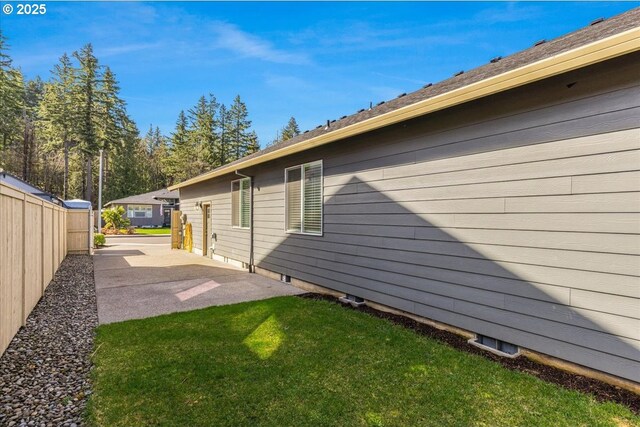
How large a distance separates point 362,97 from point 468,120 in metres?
12.9

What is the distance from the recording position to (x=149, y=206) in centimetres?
3281

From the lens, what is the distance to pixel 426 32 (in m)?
8.12

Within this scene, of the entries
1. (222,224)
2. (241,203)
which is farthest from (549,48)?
(222,224)

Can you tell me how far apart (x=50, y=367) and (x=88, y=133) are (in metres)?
34.1

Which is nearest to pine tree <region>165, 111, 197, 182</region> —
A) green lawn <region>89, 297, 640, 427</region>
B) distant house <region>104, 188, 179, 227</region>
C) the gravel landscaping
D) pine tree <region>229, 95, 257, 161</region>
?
distant house <region>104, 188, 179, 227</region>

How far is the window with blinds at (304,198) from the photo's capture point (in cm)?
602

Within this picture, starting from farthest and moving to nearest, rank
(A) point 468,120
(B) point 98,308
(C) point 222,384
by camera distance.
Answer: (B) point 98,308, (A) point 468,120, (C) point 222,384

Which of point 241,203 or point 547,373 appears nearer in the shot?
point 547,373

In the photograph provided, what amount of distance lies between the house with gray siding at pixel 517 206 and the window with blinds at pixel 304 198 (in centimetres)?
50

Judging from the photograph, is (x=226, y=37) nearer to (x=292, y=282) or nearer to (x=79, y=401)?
(x=292, y=282)

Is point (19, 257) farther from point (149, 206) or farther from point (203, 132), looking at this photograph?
point (203, 132)

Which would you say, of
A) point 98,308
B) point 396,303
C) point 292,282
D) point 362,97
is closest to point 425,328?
point 396,303

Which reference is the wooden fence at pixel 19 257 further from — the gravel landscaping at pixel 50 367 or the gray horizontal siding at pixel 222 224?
the gray horizontal siding at pixel 222 224

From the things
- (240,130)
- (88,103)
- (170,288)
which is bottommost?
(170,288)
